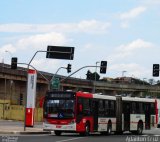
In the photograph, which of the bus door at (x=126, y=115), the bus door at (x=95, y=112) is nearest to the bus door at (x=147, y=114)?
the bus door at (x=126, y=115)

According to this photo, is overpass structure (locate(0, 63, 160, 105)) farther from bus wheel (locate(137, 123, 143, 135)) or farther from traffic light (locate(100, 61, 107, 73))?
bus wheel (locate(137, 123, 143, 135))

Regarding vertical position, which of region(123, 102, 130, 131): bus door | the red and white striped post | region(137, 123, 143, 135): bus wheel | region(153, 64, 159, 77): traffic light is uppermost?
region(153, 64, 159, 77): traffic light

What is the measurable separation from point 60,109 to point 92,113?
272 cm

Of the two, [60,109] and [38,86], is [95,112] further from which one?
[38,86]

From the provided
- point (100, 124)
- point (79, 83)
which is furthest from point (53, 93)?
point (79, 83)

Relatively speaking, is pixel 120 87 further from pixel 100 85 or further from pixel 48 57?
pixel 48 57

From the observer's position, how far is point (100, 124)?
114 ft

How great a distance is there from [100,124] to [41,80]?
2566 inches

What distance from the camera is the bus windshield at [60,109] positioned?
3203cm

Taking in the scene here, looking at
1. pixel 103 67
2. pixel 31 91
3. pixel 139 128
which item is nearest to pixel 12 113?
pixel 103 67

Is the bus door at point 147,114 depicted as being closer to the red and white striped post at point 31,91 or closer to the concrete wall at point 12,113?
the red and white striped post at point 31,91

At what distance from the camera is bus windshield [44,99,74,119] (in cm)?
3203

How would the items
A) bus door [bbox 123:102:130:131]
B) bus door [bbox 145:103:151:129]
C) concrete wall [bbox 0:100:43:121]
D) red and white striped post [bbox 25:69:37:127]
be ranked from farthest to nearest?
concrete wall [bbox 0:100:43:121], bus door [bbox 145:103:151:129], bus door [bbox 123:102:130:131], red and white striped post [bbox 25:69:37:127]

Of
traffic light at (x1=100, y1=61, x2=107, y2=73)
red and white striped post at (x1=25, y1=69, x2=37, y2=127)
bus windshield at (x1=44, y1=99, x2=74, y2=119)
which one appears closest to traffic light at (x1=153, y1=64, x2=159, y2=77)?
traffic light at (x1=100, y1=61, x2=107, y2=73)
